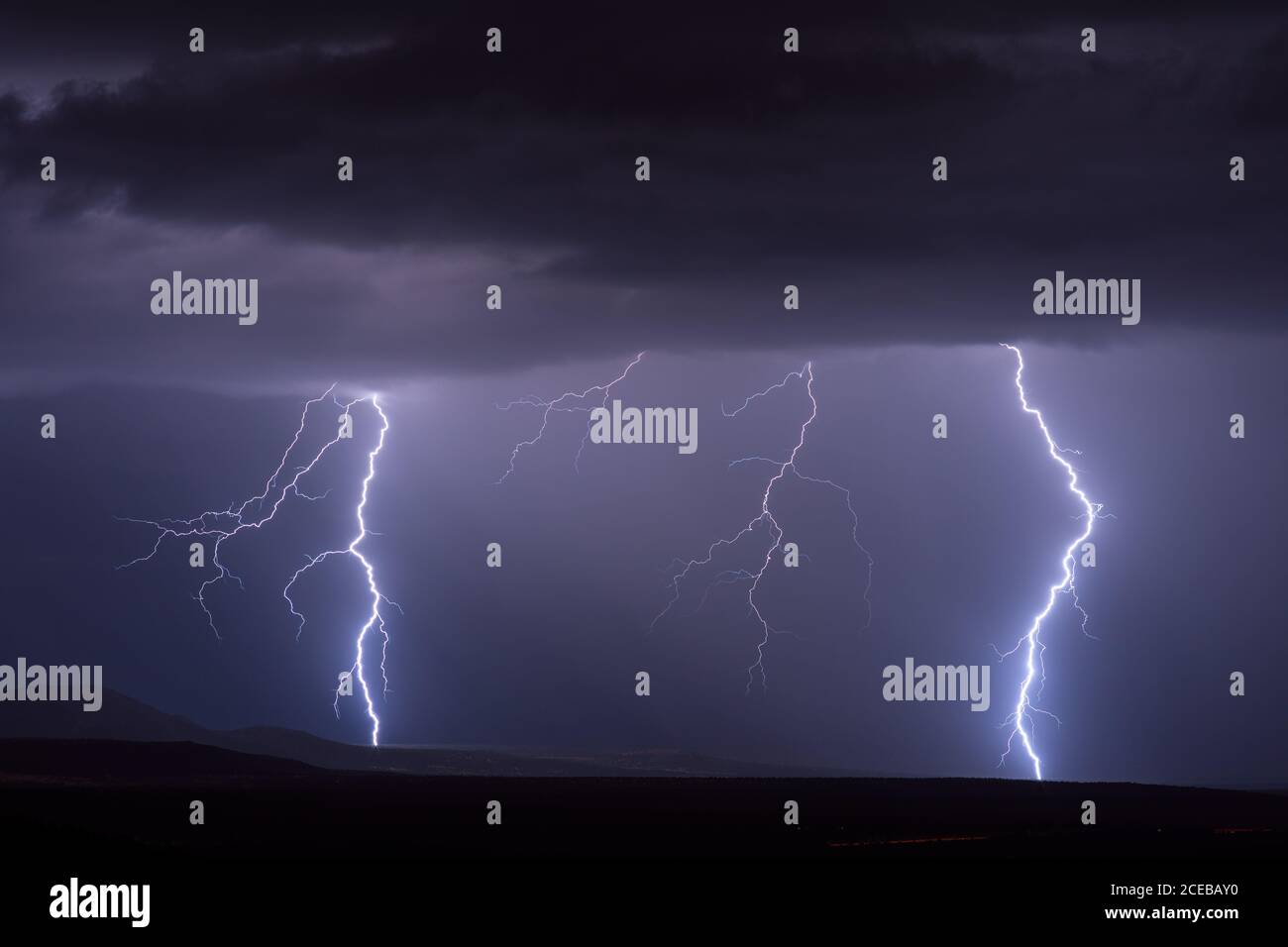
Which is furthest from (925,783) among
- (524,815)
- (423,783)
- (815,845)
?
(815,845)

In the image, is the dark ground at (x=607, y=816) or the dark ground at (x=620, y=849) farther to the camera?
the dark ground at (x=607, y=816)

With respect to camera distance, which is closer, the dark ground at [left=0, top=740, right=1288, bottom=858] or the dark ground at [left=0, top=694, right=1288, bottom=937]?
the dark ground at [left=0, top=694, right=1288, bottom=937]

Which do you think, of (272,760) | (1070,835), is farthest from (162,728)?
(1070,835)

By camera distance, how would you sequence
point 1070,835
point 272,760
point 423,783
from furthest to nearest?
point 272,760, point 423,783, point 1070,835

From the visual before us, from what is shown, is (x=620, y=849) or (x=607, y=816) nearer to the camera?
(x=620, y=849)
